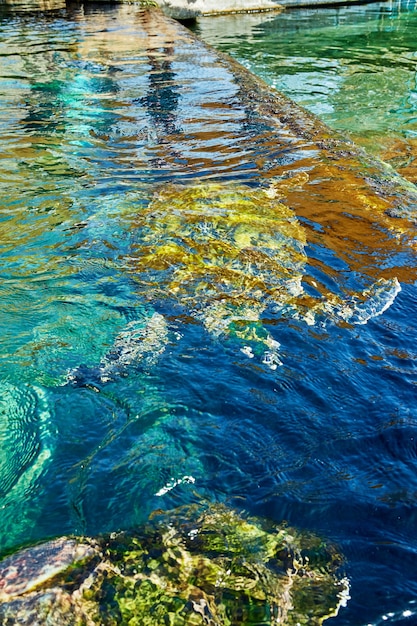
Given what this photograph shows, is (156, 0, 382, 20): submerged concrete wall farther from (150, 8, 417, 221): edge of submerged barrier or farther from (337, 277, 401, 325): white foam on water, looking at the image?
(337, 277, 401, 325): white foam on water

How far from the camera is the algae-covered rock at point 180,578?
223 centimetres

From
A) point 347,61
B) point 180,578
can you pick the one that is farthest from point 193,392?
point 347,61

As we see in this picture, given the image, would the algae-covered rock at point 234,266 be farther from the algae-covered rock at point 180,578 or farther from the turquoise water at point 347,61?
the turquoise water at point 347,61

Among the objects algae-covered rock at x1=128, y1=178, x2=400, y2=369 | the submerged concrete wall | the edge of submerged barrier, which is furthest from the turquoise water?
algae-covered rock at x1=128, y1=178, x2=400, y2=369

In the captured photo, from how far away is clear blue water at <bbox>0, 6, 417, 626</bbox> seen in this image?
108 inches

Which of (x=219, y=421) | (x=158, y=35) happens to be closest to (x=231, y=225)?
(x=219, y=421)

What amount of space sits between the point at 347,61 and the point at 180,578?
15849 mm

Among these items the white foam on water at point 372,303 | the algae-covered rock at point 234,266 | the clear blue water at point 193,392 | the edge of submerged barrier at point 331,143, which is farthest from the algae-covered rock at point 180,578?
the edge of submerged barrier at point 331,143

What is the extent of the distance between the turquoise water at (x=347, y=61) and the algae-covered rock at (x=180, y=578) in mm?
6830

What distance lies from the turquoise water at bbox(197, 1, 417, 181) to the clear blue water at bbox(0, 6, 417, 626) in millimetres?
4162

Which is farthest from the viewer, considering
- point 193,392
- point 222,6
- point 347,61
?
point 222,6

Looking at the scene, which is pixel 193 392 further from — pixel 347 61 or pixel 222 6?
pixel 222 6

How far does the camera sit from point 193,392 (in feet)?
11.5

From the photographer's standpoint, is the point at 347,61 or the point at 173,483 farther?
the point at 347,61
